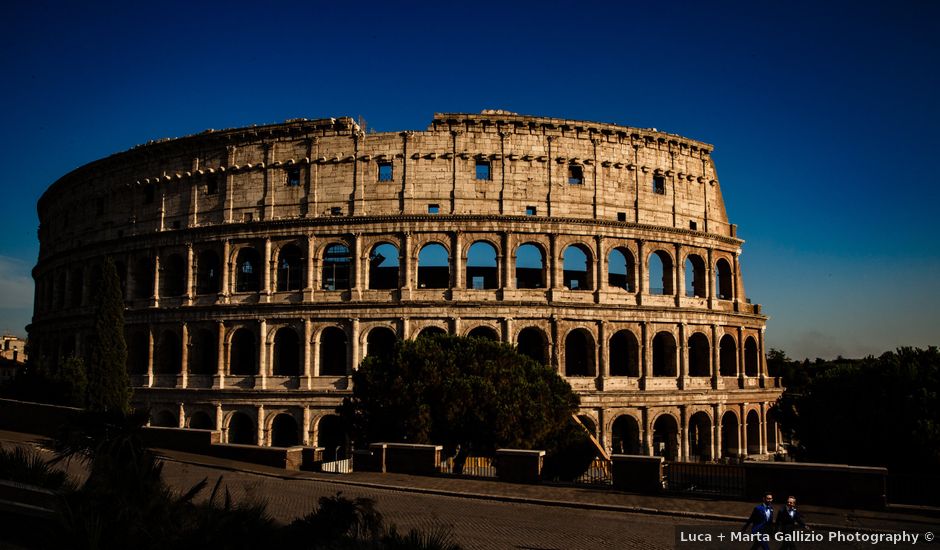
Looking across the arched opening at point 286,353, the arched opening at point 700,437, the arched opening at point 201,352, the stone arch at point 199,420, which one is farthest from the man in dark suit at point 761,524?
the stone arch at point 199,420

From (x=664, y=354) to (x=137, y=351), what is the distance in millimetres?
30869

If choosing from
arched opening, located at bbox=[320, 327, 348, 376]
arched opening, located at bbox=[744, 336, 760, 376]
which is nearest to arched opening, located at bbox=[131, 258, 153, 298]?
arched opening, located at bbox=[320, 327, 348, 376]

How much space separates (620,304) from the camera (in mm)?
36438

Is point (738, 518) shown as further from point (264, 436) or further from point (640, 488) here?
point (264, 436)

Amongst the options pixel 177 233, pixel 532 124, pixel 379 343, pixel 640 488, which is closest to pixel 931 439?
pixel 640 488

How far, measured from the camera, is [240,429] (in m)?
37.4

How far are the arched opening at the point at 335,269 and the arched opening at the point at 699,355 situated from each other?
20.1 meters

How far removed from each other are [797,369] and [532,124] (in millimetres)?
48550

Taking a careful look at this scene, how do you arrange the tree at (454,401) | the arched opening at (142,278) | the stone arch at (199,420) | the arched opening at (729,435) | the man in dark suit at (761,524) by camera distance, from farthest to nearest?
the arched opening at (142,278), the arched opening at (729,435), the stone arch at (199,420), the tree at (454,401), the man in dark suit at (761,524)

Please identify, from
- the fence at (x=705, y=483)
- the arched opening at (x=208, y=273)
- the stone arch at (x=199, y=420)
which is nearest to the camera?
the fence at (x=705, y=483)

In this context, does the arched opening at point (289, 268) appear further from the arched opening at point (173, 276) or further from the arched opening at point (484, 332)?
the arched opening at point (484, 332)

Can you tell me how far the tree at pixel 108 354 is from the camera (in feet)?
99.1

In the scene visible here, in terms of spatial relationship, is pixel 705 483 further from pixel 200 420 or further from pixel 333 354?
pixel 200 420

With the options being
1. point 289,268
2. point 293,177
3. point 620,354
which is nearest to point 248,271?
point 289,268
